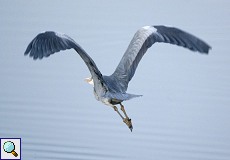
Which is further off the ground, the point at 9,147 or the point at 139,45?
the point at 139,45

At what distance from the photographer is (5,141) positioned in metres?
6.97

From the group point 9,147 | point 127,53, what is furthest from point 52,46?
point 9,147

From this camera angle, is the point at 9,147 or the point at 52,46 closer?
the point at 52,46

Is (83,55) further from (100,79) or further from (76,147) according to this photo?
(76,147)

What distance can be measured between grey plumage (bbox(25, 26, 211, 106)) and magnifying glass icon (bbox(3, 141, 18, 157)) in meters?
0.81

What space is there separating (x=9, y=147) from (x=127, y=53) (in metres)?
1.21

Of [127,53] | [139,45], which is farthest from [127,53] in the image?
[139,45]

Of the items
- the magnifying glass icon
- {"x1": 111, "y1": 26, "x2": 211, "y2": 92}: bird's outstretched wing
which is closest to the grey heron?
{"x1": 111, "y1": 26, "x2": 211, "y2": 92}: bird's outstretched wing

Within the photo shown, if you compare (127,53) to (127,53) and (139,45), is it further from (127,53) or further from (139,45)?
(139,45)

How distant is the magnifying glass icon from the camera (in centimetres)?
687

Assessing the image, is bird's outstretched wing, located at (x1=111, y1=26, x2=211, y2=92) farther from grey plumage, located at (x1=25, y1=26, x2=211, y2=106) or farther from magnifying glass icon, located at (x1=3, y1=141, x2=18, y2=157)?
magnifying glass icon, located at (x1=3, y1=141, x2=18, y2=157)

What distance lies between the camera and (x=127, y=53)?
697 cm

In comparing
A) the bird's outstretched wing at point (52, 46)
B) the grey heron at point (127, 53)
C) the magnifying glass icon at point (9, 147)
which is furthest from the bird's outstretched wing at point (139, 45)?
the magnifying glass icon at point (9, 147)

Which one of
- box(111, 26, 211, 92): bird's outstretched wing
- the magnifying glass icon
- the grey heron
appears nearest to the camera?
the grey heron
